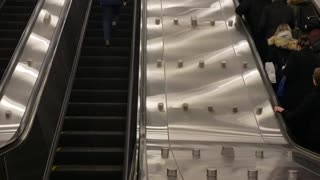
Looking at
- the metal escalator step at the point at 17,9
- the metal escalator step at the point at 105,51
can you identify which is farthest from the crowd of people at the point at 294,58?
the metal escalator step at the point at 17,9

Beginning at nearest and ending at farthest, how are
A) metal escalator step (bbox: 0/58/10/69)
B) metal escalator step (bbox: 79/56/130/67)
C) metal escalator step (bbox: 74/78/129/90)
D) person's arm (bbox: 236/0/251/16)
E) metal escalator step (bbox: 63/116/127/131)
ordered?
metal escalator step (bbox: 63/116/127/131), person's arm (bbox: 236/0/251/16), metal escalator step (bbox: 74/78/129/90), metal escalator step (bbox: 0/58/10/69), metal escalator step (bbox: 79/56/130/67)

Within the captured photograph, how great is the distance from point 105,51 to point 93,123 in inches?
84.4

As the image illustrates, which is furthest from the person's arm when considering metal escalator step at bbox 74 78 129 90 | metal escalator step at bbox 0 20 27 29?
metal escalator step at bbox 0 20 27 29

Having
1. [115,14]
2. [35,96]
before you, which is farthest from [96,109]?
[115,14]

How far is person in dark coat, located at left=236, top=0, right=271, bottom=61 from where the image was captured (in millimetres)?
8477

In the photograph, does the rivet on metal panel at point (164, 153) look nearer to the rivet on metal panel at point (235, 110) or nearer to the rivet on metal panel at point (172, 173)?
the rivet on metal panel at point (172, 173)

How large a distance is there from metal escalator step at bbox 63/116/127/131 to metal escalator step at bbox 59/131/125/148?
0.84 ft

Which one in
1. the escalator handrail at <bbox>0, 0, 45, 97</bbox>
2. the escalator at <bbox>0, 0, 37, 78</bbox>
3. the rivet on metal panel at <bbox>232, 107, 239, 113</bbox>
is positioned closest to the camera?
the rivet on metal panel at <bbox>232, 107, 239, 113</bbox>

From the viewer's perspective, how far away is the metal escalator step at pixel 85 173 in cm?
727

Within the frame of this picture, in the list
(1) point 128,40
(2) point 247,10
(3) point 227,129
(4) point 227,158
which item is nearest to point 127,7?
(1) point 128,40

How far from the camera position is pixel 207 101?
7387 mm

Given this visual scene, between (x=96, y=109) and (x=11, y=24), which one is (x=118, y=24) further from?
(x=96, y=109)

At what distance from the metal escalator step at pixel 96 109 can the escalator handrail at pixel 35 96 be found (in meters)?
0.74

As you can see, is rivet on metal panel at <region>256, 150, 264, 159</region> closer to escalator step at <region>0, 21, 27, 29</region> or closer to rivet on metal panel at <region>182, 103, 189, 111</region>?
rivet on metal panel at <region>182, 103, 189, 111</region>
